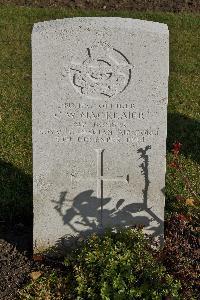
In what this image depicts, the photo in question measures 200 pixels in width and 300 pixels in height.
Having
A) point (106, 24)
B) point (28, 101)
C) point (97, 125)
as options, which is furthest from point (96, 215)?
point (28, 101)

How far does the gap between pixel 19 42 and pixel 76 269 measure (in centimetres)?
598

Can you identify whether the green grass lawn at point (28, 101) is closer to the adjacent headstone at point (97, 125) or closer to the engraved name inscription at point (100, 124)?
the adjacent headstone at point (97, 125)

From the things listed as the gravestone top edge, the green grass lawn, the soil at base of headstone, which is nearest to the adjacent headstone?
the gravestone top edge

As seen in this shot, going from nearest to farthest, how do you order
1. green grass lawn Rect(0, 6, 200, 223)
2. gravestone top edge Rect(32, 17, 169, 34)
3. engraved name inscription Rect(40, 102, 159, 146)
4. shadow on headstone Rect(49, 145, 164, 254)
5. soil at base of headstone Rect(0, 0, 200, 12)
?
gravestone top edge Rect(32, 17, 169, 34) < engraved name inscription Rect(40, 102, 159, 146) < shadow on headstone Rect(49, 145, 164, 254) < green grass lawn Rect(0, 6, 200, 223) < soil at base of headstone Rect(0, 0, 200, 12)

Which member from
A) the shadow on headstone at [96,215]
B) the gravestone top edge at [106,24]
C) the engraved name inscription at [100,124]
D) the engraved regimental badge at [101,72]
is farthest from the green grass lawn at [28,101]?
the gravestone top edge at [106,24]

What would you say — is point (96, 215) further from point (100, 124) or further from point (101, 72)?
point (101, 72)

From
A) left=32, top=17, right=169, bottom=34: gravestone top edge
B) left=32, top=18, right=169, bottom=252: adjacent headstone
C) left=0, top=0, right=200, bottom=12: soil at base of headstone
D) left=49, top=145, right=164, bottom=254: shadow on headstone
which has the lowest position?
left=49, top=145, right=164, bottom=254: shadow on headstone

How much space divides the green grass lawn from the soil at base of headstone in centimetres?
38

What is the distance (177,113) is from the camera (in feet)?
24.8

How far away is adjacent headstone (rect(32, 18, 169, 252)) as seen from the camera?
409 cm

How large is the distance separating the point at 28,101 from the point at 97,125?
3.56 m

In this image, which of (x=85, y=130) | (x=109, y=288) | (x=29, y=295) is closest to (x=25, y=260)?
(x=29, y=295)

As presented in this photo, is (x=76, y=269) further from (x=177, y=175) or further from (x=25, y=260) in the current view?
(x=177, y=175)

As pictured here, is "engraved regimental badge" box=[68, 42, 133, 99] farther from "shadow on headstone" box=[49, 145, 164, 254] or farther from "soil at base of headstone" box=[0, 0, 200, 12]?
"soil at base of headstone" box=[0, 0, 200, 12]
